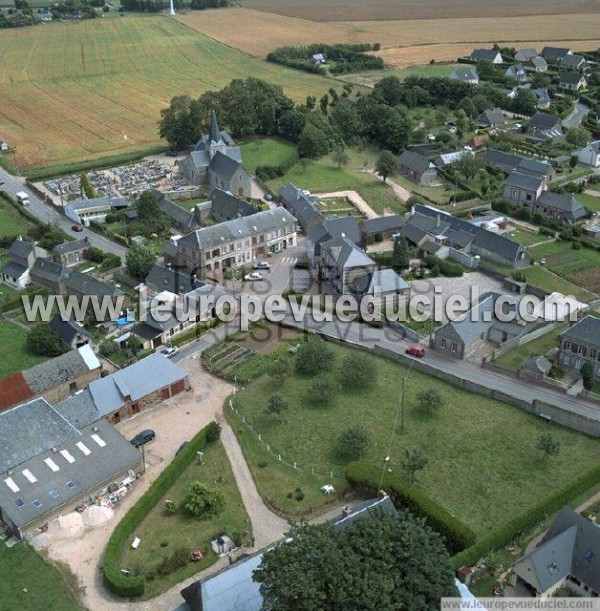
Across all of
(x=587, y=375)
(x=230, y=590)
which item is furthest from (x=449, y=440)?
(x=230, y=590)

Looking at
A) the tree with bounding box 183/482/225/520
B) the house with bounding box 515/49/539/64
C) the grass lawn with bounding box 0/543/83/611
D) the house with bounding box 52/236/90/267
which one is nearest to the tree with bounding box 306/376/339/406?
the tree with bounding box 183/482/225/520

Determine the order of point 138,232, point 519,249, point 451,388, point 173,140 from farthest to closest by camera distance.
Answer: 1. point 173,140
2. point 138,232
3. point 519,249
4. point 451,388

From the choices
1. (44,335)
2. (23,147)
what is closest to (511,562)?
(44,335)

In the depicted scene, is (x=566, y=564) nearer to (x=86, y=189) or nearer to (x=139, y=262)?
(x=139, y=262)

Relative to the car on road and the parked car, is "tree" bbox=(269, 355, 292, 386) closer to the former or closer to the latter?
the car on road

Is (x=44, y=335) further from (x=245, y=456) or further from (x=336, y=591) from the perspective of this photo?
(x=336, y=591)

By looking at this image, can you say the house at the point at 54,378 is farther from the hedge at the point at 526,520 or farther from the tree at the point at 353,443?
the hedge at the point at 526,520

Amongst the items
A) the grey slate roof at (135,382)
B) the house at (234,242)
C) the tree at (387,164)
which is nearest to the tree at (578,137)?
the tree at (387,164)
